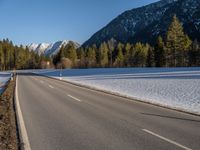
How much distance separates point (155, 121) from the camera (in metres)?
10.6

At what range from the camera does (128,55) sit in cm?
10112

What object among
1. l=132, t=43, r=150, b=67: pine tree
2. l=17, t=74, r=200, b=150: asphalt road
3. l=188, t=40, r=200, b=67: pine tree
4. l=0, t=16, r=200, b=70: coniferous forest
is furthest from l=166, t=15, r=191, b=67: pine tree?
l=17, t=74, r=200, b=150: asphalt road

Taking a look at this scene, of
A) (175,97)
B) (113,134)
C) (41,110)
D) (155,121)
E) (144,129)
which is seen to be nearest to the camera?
(113,134)

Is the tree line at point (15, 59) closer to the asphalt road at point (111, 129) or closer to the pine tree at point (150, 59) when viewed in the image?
the pine tree at point (150, 59)

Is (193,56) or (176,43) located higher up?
(176,43)

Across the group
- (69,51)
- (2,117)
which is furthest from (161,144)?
(69,51)

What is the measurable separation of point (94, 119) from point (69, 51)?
359ft

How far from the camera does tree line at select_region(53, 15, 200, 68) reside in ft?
229

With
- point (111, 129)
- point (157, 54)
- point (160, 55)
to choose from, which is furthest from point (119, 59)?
point (111, 129)

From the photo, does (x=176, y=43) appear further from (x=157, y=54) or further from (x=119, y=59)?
(x=119, y=59)

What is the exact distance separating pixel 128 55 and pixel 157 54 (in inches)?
852

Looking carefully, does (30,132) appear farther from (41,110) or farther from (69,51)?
(69,51)

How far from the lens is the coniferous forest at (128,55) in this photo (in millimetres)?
70875

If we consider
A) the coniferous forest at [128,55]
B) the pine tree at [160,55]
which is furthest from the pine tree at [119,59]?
the pine tree at [160,55]
